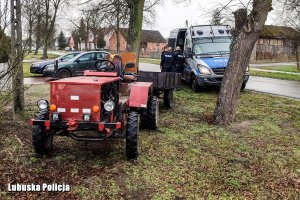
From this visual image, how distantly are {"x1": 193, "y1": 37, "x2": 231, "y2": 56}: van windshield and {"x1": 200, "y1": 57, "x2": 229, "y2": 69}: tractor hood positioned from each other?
0.54m

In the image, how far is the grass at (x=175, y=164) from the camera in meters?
5.16

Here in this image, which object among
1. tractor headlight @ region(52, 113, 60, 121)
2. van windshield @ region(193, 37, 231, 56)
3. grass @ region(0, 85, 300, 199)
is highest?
van windshield @ region(193, 37, 231, 56)

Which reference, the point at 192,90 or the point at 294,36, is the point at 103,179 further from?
the point at 294,36

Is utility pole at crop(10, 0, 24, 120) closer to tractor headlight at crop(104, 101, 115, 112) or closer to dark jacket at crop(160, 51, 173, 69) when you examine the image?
tractor headlight at crop(104, 101, 115, 112)

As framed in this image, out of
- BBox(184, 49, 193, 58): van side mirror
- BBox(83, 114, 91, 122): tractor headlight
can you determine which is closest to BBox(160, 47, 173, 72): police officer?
BBox(184, 49, 193, 58): van side mirror

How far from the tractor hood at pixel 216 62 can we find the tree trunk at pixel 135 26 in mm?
4258

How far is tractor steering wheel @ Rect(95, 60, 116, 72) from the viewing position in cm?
777

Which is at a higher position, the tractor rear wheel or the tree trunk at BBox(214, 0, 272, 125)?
the tree trunk at BBox(214, 0, 272, 125)

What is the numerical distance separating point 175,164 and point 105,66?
2867 mm

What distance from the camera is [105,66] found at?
7949 mm

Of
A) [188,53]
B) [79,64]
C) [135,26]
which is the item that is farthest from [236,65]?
[79,64]

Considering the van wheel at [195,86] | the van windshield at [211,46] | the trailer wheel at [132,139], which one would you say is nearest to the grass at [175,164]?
the trailer wheel at [132,139]

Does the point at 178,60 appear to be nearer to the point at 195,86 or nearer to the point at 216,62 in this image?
the point at 195,86

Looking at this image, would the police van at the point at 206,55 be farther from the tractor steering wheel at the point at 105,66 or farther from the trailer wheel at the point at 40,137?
the trailer wheel at the point at 40,137
